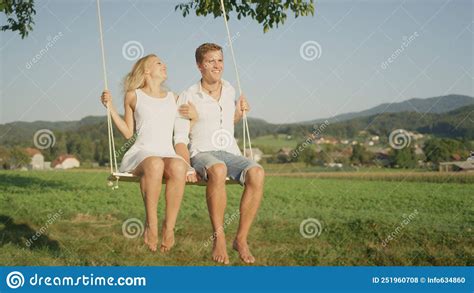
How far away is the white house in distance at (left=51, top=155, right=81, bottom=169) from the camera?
57.6 feet

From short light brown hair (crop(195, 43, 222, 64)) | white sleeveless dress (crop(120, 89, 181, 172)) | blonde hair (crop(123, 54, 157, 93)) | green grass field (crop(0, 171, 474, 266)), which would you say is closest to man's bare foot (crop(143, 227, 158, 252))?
green grass field (crop(0, 171, 474, 266))

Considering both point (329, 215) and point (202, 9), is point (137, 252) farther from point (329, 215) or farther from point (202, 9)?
point (329, 215)

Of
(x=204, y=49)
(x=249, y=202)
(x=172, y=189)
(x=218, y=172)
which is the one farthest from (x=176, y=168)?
(x=204, y=49)

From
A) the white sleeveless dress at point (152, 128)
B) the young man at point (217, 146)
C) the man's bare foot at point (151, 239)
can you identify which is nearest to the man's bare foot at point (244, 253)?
the young man at point (217, 146)

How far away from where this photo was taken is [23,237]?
838 cm

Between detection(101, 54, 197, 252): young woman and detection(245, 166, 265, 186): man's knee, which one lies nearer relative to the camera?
detection(101, 54, 197, 252): young woman

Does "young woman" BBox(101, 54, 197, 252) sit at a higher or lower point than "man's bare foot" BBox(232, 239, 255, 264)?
higher

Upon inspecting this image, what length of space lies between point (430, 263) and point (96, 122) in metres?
12.1

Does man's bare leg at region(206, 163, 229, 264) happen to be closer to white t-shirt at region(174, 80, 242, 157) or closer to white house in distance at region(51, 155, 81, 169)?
white t-shirt at region(174, 80, 242, 157)

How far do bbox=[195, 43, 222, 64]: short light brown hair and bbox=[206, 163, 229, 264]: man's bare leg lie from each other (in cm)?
93

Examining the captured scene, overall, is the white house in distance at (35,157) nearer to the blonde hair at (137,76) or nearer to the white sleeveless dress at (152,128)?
the blonde hair at (137,76)

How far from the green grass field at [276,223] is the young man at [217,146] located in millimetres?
595

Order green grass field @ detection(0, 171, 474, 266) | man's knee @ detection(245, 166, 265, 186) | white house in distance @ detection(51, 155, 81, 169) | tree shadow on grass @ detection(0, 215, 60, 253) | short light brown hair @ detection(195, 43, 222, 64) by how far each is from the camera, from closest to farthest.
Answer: man's knee @ detection(245, 166, 265, 186) → short light brown hair @ detection(195, 43, 222, 64) → green grass field @ detection(0, 171, 474, 266) → tree shadow on grass @ detection(0, 215, 60, 253) → white house in distance @ detection(51, 155, 81, 169)

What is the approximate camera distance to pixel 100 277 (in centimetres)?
546
